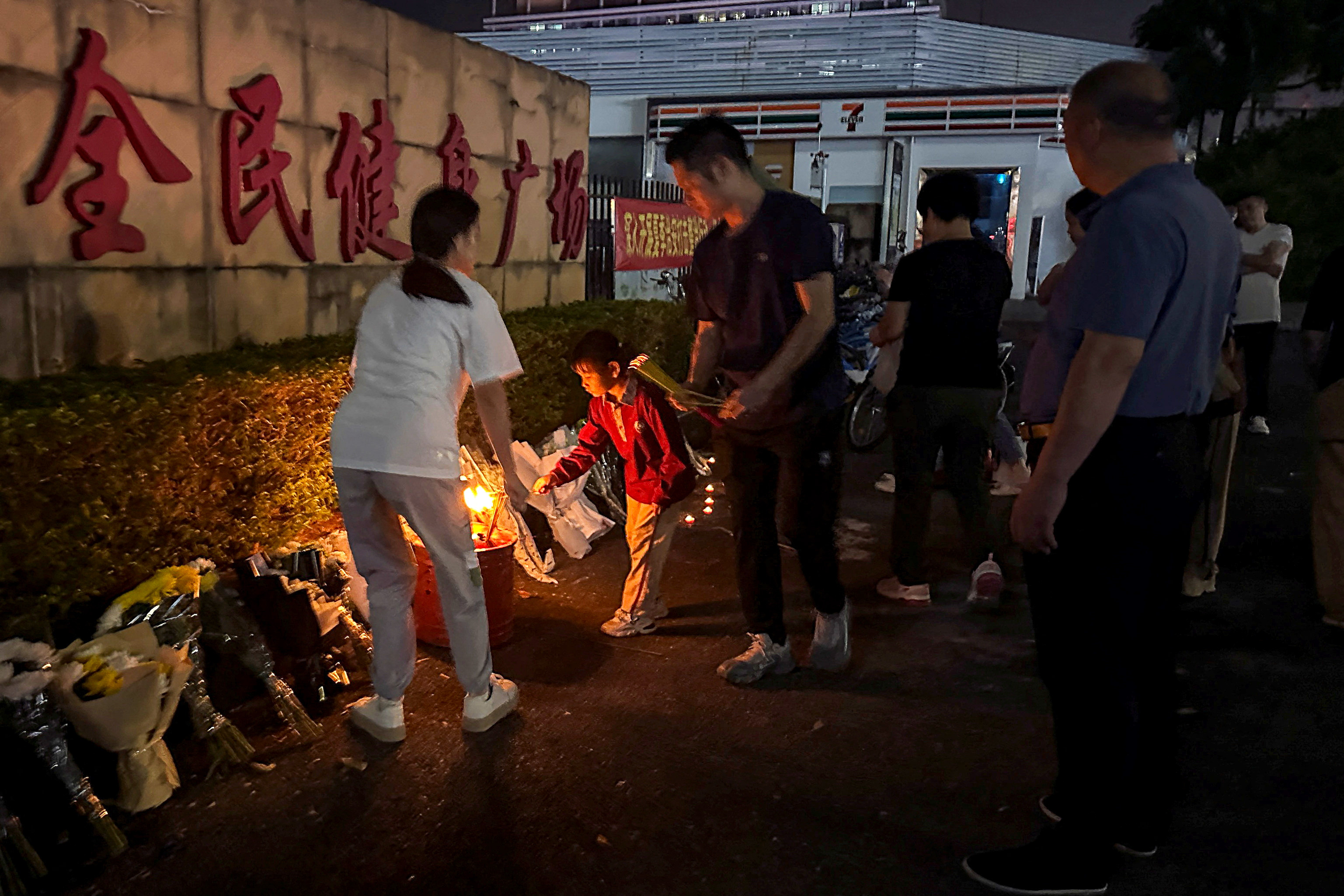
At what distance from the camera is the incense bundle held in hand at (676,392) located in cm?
389

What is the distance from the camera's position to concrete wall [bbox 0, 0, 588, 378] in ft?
12.1

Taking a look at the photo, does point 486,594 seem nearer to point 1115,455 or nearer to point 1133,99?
point 1115,455

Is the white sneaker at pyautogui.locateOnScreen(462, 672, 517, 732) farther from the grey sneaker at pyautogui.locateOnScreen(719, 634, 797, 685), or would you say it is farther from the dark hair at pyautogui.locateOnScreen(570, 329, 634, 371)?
the dark hair at pyautogui.locateOnScreen(570, 329, 634, 371)

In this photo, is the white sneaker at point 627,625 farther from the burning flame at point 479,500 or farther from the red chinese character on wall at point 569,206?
the red chinese character on wall at point 569,206

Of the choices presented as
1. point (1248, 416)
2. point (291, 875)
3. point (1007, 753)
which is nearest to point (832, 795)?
point (1007, 753)

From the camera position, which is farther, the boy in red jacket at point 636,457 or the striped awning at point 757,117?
the striped awning at point 757,117

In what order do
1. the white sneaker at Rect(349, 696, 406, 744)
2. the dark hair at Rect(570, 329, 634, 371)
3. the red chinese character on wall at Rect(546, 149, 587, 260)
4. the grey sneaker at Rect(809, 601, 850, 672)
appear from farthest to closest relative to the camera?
the red chinese character on wall at Rect(546, 149, 587, 260), the dark hair at Rect(570, 329, 634, 371), the grey sneaker at Rect(809, 601, 850, 672), the white sneaker at Rect(349, 696, 406, 744)

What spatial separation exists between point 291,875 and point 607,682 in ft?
4.94

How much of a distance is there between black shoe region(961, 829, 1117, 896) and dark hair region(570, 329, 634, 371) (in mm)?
2422

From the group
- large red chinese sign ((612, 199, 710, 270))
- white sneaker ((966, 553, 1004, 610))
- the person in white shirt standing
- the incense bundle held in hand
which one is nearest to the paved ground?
white sneaker ((966, 553, 1004, 610))

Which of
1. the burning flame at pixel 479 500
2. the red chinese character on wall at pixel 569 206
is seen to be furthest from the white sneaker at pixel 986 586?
the red chinese character on wall at pixel 569 206

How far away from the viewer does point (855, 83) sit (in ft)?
76.2

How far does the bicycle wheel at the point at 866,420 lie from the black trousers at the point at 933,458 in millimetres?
3483

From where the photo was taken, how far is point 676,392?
3.96m
